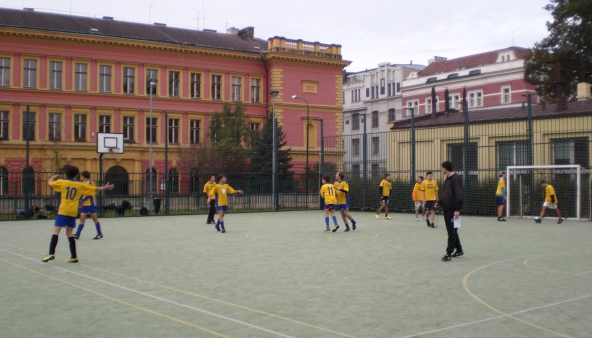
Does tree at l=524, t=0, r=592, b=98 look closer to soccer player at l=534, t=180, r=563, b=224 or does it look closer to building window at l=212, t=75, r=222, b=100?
soccer player at l=534, t=180, r=563, b=224

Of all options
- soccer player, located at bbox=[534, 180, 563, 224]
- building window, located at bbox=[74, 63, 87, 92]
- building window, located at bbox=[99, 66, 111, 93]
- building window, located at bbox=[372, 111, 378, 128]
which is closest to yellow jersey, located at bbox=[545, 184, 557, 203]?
soccer player, located at bbox=[534, 180, 563, 224]

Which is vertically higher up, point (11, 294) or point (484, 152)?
point (484, 152)

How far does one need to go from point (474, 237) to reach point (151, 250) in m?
9.16

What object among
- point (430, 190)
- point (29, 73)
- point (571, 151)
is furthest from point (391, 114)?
point (430, 190)

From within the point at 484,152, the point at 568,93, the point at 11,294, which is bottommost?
the point at 11,294

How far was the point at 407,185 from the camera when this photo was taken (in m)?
32.8

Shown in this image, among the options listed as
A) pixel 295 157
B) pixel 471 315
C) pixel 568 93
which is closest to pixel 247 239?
pixel 471 315

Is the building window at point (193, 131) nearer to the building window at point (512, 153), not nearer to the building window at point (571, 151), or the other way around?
the building window at point (512, 153)

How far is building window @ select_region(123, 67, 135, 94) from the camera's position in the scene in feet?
189

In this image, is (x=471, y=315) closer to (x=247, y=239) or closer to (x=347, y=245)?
(x=347, y=245)

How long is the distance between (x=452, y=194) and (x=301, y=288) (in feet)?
15.0

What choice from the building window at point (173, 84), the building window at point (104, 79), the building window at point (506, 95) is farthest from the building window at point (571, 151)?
the building window at point (506, 95)

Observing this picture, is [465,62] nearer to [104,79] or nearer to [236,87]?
[236,87]

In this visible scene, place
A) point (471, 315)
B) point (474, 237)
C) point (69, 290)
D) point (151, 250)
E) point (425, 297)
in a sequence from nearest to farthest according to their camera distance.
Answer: point (471, 315), point (425, 297), point (69, 290), point (151, 250), point (474, 237)
